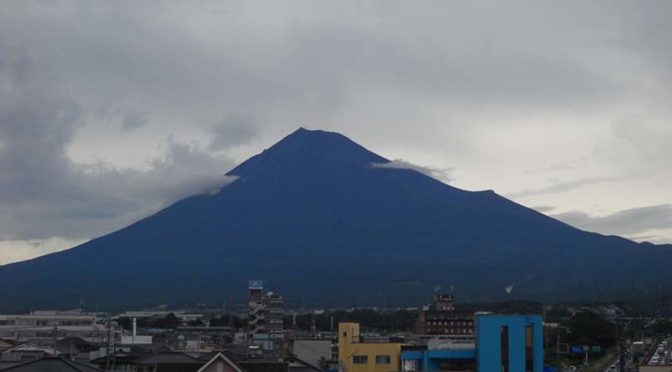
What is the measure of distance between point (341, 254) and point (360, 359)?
361 ft

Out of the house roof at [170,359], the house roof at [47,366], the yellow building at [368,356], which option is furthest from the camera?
the yellow building at [368,356]

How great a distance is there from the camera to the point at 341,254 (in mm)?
147750

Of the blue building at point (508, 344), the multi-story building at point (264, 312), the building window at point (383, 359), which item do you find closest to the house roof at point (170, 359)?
the blue building at point (508, 344)

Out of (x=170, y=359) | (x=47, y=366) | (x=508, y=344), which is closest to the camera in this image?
(x=47, y=366)

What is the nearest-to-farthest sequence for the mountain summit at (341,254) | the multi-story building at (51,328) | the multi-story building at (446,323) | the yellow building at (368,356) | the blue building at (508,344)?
the blue building at (508,344) < the yellow building at (368,356) < the multi-story building at (51,328) < the multi-story building at (446,323) < the mountain summit at (341,254)

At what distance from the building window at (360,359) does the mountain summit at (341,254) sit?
7614 cm

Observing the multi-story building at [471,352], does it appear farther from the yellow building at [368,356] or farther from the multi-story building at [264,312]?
the multi-story building at [264,312]

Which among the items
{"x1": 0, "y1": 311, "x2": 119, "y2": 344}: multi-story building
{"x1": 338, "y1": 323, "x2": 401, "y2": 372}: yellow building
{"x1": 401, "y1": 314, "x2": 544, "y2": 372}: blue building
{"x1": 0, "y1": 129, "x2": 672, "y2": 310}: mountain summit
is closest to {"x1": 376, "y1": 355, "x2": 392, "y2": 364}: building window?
{"x1": 338, "y1": 323, "x2": 401, "y2": 372}: yellow building

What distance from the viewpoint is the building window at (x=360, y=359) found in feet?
123

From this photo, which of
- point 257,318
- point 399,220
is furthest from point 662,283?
point 257,318

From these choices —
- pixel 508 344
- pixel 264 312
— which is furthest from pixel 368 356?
pixel 264 312

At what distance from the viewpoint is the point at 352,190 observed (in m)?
179

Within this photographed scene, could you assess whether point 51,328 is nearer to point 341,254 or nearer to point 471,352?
point 471,352

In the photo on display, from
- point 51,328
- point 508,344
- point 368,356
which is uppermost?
point 508,344
